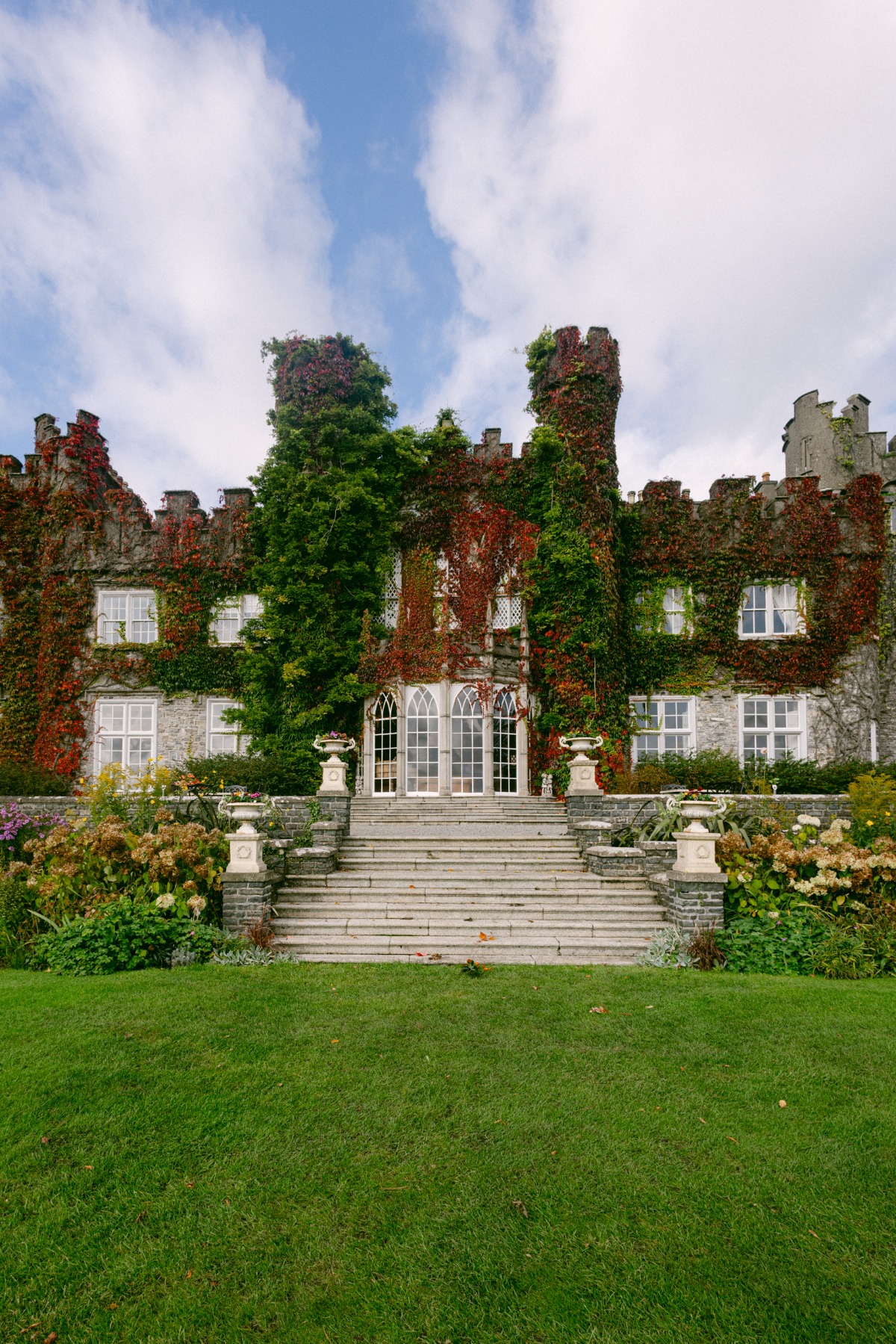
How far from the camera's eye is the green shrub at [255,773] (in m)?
15.4

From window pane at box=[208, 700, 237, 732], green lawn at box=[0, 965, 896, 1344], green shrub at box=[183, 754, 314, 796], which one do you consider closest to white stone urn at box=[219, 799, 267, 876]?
green lawn at box=[0, 965, 896, 1344]

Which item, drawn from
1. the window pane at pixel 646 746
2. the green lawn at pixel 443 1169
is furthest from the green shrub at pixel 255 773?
the green lawn at pixel 443 1169

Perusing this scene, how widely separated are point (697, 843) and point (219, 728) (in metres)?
13.2

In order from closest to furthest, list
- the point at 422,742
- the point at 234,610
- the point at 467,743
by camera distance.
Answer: the point at 467,743, the point at 422,742, the point at 234,610

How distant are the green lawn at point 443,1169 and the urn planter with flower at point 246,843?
225cm

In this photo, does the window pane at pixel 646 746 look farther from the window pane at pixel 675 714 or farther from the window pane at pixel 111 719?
the window pane at pixel 111 719

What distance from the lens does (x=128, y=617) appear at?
18.7 meters

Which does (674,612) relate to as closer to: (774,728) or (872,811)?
(774,728)

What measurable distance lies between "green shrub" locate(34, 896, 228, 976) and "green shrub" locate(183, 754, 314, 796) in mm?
6956

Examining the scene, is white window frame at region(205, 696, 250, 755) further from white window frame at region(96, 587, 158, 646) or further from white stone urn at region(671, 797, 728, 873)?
white stone urn at region(671, 797, 728, 873)

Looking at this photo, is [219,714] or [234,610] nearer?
[219,714]

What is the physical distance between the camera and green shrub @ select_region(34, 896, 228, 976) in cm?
778

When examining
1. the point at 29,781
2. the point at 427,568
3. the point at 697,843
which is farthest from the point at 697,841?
the point at 29,781

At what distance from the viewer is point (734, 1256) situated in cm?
332
